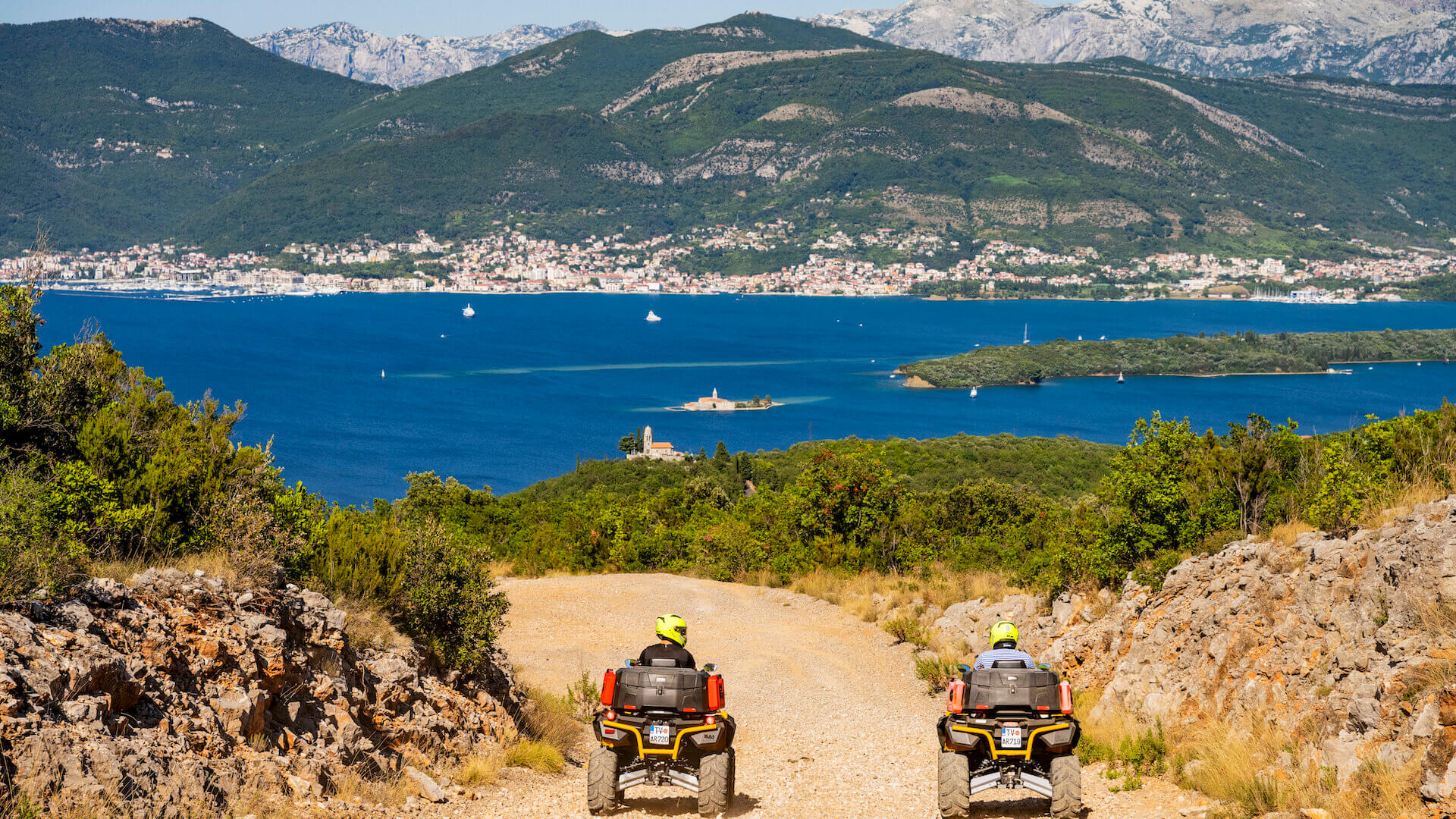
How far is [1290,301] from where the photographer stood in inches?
7682

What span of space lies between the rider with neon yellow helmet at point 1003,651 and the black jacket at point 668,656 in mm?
1716

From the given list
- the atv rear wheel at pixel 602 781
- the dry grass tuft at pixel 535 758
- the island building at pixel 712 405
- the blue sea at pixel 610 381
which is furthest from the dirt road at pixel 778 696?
the island building at pixel 712 405

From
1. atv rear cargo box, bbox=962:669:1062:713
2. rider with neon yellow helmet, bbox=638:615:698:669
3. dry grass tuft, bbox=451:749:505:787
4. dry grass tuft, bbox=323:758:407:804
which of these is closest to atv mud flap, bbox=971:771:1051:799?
atv rear cargo box, bbox=962:669:1062:713

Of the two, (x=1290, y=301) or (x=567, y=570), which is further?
(x=1290, y=301)

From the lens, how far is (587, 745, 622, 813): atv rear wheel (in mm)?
6359

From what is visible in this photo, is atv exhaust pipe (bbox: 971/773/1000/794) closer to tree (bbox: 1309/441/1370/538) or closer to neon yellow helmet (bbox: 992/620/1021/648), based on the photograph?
neon yellow helmet (bbox: 992/620/1021/648)

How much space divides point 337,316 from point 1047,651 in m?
169

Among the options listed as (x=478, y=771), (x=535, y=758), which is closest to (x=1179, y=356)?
(x=535, y=758)

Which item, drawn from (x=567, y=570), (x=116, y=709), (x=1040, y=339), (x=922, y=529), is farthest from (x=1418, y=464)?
(x=1040, y=339)

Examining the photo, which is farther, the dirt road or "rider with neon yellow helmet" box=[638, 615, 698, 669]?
the dirt road

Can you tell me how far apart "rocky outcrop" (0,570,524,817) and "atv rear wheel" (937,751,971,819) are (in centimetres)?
299

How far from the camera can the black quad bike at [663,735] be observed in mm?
6305

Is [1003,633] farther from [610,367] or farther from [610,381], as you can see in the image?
[610,367]

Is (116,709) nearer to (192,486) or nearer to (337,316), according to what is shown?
(192,486)
